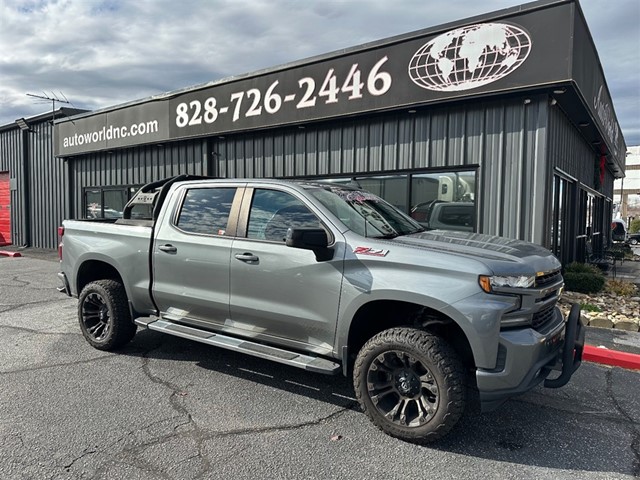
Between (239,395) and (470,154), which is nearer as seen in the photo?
(239,395)

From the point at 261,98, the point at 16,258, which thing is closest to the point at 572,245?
the point at 261,98

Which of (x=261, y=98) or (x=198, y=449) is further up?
(x=261, y=98)

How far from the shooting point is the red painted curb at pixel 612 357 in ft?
16.6

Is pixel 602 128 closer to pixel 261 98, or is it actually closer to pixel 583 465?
pixel 261 98

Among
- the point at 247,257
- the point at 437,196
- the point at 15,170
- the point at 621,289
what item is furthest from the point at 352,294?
the point at 15,170

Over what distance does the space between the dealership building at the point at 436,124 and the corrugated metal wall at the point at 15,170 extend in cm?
664

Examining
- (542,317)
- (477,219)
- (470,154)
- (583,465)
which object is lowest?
(583,465)

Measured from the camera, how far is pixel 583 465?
10.3 feet

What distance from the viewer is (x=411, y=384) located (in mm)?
3391

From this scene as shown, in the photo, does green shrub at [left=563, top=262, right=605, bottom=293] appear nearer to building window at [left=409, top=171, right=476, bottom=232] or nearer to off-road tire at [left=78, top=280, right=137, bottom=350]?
building window at [left=409, top=171, right=476, bottom=232]

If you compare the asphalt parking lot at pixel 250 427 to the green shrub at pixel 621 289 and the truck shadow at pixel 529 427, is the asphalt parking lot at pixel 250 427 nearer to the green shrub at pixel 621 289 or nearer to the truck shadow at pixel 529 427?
the truck shadow at pixel 529 427

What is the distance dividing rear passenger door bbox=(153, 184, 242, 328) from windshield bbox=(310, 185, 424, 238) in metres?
0.89

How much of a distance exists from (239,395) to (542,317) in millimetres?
2542

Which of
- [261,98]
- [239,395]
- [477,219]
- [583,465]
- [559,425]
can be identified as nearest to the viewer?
[583,465]
